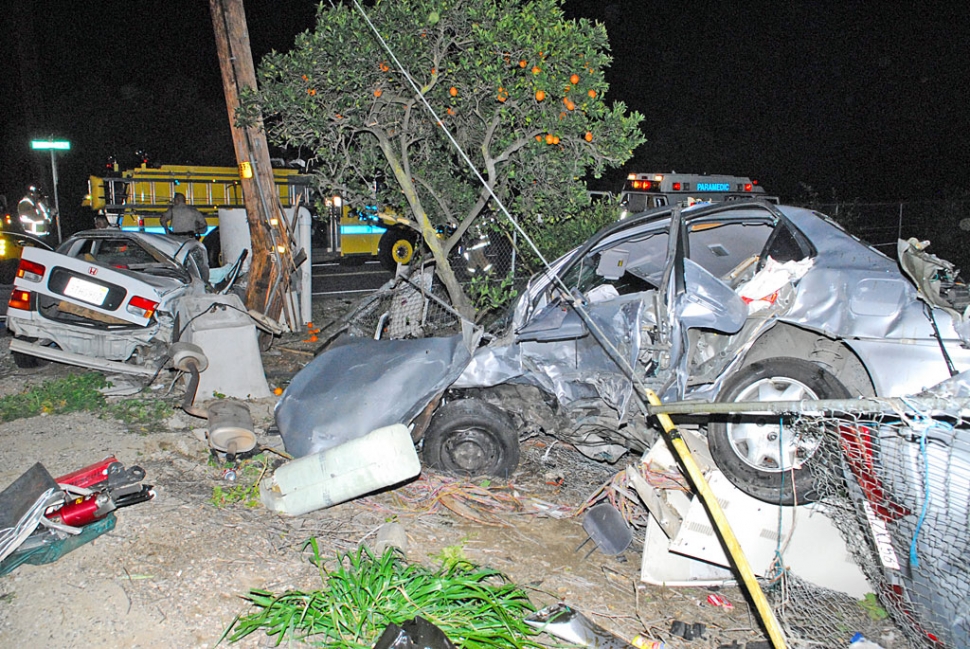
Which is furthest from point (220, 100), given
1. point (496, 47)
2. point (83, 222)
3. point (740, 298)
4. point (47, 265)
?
point (740, 298)

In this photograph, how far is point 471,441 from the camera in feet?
16.9

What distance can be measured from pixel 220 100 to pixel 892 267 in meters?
28.1

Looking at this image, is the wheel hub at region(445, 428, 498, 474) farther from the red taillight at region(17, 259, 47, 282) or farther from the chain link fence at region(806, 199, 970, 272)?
the chain link fence at region(806, 199, 970, 272)

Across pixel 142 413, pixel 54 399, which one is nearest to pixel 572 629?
pixel 142 413

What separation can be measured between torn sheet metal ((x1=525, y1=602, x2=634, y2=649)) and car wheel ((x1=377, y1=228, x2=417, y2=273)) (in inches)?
425

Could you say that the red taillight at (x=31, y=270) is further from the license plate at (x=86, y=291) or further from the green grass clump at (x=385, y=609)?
the green grass clump at (x=385, y=609)

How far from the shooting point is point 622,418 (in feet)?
15.4

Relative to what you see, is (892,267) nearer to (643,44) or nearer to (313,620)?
(313,620)

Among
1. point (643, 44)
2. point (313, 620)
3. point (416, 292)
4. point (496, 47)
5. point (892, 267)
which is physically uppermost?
point (643, 44)

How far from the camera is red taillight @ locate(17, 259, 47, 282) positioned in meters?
6.75

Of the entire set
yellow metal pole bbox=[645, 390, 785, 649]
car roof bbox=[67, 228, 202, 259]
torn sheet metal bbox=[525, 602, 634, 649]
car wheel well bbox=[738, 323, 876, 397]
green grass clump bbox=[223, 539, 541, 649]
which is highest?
car roof bbox=[67, 228, 202, 259]

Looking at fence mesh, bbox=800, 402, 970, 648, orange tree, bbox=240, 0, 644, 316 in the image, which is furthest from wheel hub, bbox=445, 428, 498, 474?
fence mesh, bbox=800, 402, 970, 648

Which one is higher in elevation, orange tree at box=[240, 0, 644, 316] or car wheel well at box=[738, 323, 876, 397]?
orange tree at box=[240, 0, 644, 316]

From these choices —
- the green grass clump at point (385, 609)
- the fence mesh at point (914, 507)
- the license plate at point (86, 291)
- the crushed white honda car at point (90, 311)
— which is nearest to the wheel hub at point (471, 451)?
the green grass clump at point (385, 609)
